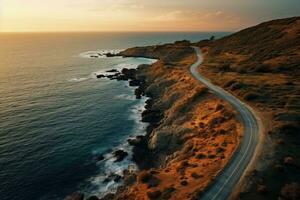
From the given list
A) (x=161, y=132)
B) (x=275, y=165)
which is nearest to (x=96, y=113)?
(x=161, y=132)

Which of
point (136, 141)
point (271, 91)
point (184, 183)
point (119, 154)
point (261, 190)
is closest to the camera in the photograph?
point (261, 190)

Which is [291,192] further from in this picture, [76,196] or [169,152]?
[76,196]

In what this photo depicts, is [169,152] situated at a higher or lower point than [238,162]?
lower

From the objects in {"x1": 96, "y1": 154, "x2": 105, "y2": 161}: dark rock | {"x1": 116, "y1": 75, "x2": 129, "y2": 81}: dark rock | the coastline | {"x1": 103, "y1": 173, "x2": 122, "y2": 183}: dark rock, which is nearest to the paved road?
the coastline

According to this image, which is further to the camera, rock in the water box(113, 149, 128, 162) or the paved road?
rock in the water box(113, 149, 128, 162)

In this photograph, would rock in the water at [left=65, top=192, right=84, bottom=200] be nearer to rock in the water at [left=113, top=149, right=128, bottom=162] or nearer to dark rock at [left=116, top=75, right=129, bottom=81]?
rock in the water at [left=113, top=149, right=128, bottom=162]

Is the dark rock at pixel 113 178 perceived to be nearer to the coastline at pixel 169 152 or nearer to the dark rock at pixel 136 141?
the coastline at pixel 169 152

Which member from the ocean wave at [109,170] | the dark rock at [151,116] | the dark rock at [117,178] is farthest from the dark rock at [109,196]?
the dark rock at [151,116]

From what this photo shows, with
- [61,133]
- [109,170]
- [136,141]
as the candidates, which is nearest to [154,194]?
[109,170]
